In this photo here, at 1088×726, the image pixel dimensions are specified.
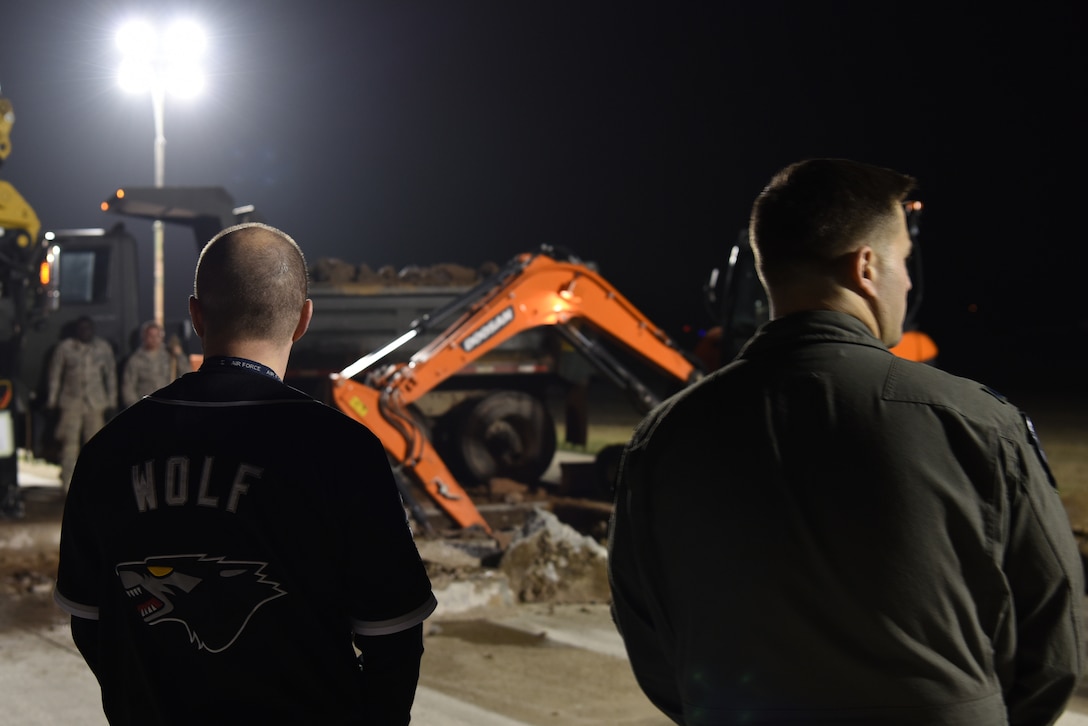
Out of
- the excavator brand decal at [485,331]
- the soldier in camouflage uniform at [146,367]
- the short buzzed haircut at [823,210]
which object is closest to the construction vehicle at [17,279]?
the soldier in camouflage uniform at [146,367]

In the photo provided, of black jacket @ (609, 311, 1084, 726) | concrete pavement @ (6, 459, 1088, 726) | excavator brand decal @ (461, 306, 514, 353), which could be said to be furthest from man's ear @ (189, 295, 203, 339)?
excavator brand decal @ (461, 306, 514, 353)

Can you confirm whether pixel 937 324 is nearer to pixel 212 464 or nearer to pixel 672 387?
pixel 672 387

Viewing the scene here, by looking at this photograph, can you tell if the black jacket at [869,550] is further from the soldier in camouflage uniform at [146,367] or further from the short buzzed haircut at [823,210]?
the soldier in camouflage uniform at [146,367]

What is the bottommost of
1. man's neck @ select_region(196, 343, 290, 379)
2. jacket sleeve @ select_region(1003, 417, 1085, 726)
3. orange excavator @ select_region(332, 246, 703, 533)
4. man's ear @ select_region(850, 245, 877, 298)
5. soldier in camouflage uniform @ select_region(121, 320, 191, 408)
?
soldier in camouflage uniform @ select_region(121, 320, 191, 408)

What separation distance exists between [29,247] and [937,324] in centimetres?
4625

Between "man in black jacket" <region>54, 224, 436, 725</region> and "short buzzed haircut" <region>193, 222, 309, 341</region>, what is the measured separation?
0.26 ft

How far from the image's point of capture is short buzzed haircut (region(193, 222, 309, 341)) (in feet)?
7.06

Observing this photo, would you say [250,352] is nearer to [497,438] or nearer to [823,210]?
[823,210]

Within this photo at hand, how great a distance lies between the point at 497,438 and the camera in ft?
40.3

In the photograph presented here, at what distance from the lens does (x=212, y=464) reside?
2.01 meters

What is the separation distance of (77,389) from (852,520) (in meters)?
10.9

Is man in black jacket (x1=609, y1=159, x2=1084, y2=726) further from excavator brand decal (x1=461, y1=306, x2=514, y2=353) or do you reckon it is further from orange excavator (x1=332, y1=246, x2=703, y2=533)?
excavator brand decal (x1=461, y1=306, x2=514, y2=353)

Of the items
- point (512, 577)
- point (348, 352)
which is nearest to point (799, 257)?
point (512, 577)

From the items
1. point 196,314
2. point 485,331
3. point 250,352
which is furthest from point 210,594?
point 485,331
